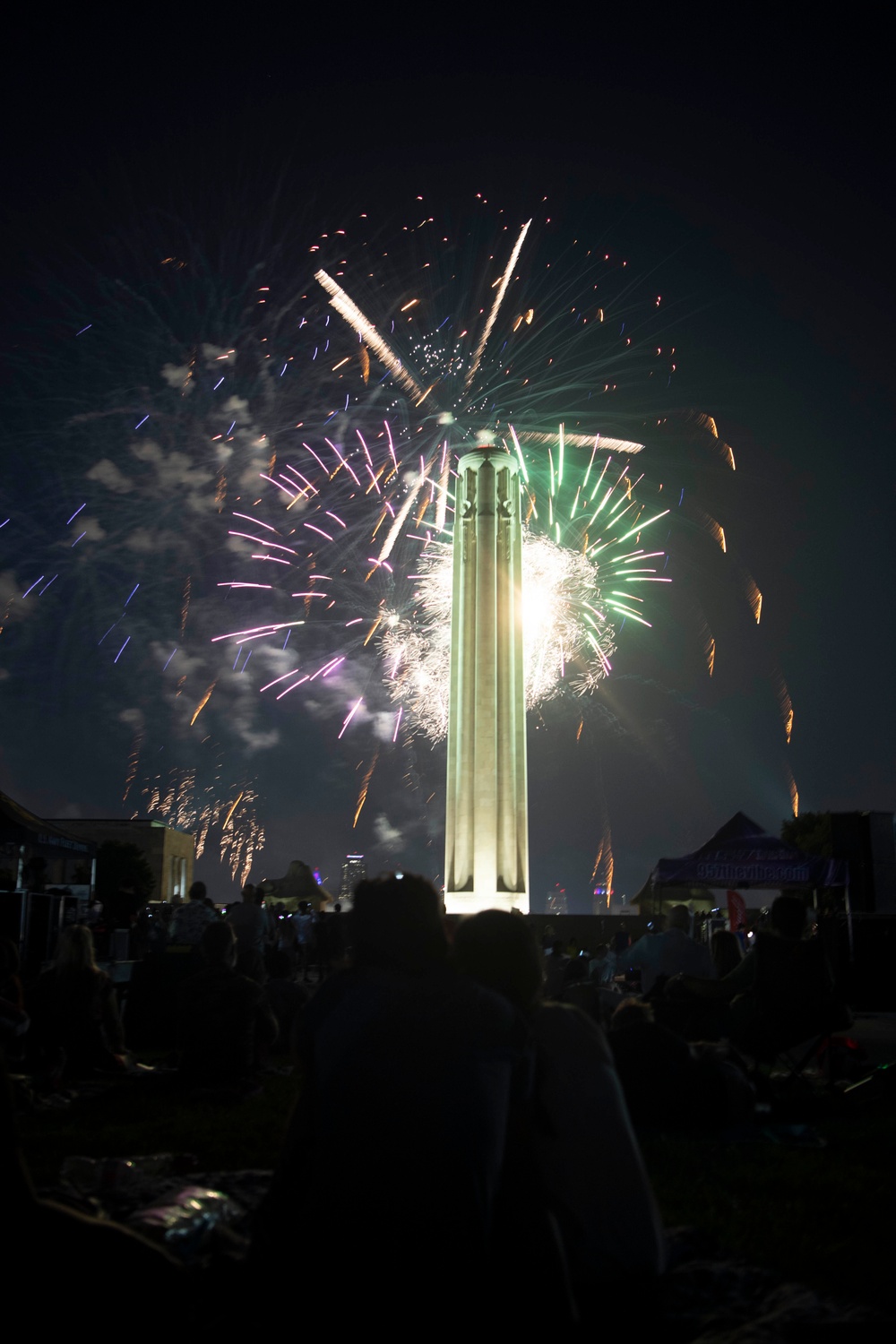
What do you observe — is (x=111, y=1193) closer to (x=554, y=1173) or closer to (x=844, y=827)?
(x=554, y=1173)

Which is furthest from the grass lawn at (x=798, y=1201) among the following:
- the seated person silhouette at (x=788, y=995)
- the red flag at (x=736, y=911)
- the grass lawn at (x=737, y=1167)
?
the red flag at (x=736, y=911)

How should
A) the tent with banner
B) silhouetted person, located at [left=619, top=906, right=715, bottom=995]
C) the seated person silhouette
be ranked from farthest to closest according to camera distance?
the tent with banner
silhouetted person, located at [left=619, top=906, right=715, bottom=995]
the seated person silhouette

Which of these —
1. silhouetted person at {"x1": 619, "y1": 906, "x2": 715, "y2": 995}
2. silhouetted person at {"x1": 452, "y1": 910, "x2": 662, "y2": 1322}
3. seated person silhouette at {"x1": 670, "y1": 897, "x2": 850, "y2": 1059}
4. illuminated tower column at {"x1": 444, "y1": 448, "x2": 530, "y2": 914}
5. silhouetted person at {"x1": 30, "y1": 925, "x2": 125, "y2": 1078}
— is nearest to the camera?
silhouetted person at {"x1": 452, "y1": 910, "x2": 662, "y2": 1322}

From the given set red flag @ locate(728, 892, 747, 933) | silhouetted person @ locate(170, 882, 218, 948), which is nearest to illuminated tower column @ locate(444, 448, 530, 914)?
red flag @ locate(728, 892, 747, 933)

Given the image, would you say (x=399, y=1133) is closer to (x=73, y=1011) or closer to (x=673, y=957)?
(x=73, y=1011)

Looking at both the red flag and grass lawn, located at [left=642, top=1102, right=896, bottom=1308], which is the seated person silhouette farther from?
the red flag

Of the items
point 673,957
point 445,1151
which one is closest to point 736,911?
point 673,957

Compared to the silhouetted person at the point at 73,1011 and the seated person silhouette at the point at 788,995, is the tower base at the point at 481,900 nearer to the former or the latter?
the silhouetted person at the point at 73,1011
